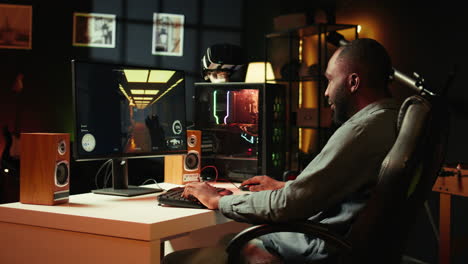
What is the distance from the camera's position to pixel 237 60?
2.97m

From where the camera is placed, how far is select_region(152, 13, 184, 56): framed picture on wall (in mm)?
4703

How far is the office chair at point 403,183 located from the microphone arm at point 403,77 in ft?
6.73

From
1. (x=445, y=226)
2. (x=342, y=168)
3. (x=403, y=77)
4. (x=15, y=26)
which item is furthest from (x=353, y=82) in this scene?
(x=15, y=26)

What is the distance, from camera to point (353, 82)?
162cm

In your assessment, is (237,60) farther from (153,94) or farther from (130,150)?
(130,150)

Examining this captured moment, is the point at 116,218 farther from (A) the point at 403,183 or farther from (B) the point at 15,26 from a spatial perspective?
(B) the point at 15,26

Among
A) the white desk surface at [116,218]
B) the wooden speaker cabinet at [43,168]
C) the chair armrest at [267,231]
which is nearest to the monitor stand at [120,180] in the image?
the white desk surface at [116,218]

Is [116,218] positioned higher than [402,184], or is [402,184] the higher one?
[402,184]

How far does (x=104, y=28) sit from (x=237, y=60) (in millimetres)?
2045

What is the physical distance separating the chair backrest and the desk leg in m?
1.79

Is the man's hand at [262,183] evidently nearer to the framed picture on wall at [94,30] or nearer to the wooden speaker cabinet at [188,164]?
the wooden speaker cabinet at [188,164]

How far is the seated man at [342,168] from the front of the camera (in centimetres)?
142

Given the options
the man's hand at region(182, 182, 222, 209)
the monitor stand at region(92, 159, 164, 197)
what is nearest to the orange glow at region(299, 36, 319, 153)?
the monitor stand at region(92, 159, 164, 197)

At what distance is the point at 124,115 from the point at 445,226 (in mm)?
1937
